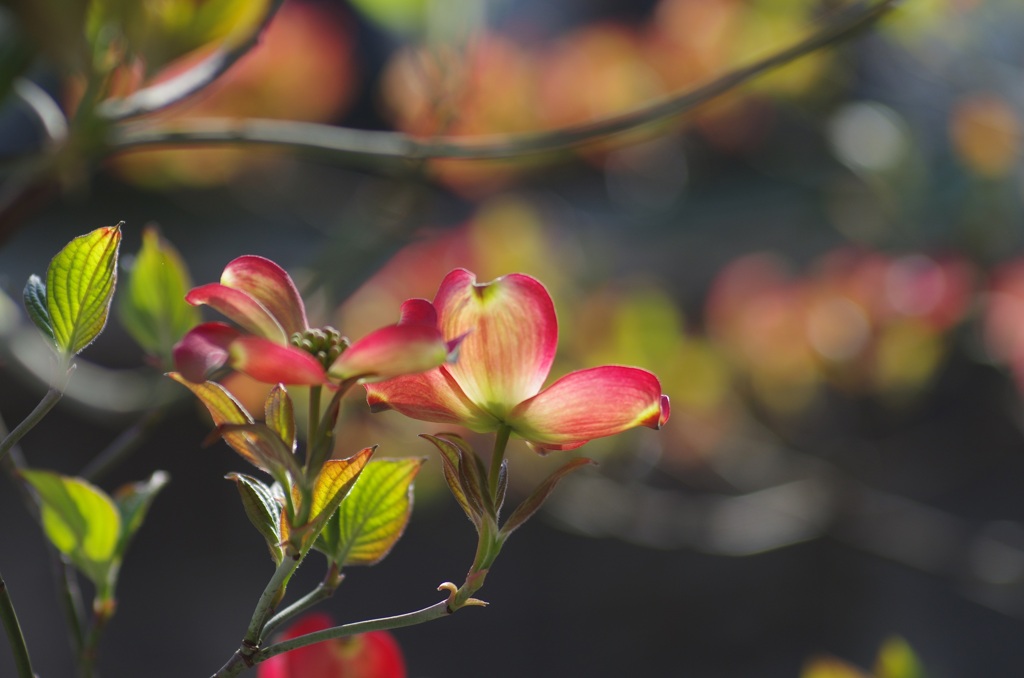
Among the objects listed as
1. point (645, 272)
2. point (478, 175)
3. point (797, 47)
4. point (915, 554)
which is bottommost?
point (915, 554)

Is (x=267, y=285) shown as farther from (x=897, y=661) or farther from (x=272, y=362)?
(x=897, y=661)

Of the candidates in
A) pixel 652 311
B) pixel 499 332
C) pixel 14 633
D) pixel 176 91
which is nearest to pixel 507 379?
pixel 499 332

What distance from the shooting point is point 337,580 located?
24 centimetres

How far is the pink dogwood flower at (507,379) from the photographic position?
22cm

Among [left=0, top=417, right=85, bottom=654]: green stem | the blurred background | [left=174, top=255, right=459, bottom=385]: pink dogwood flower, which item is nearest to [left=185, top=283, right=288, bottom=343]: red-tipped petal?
[left=174, top=255, right=459, bottom=385]: pink dogwood flower

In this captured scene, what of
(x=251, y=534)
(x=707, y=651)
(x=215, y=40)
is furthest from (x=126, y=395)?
(x=707, y=651)

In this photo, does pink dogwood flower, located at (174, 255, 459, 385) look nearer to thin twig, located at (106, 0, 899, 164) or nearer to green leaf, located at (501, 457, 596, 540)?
green leaf, located at (501, 457, 596, 540)

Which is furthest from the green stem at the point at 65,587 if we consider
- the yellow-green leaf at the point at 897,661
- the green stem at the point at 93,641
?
the yellow-green leaf at the point at 897,661

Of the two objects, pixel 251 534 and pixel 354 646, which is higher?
pixel 251 534

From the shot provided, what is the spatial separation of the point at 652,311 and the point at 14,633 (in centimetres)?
79

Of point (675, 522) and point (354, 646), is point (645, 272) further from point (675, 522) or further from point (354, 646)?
point (354, 646)

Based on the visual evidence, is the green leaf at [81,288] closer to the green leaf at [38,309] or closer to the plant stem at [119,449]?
the green leaf at [38,309]

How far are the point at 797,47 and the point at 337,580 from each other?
0.98 feet

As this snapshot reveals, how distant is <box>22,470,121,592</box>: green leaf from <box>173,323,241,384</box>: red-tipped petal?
0.10 meters
